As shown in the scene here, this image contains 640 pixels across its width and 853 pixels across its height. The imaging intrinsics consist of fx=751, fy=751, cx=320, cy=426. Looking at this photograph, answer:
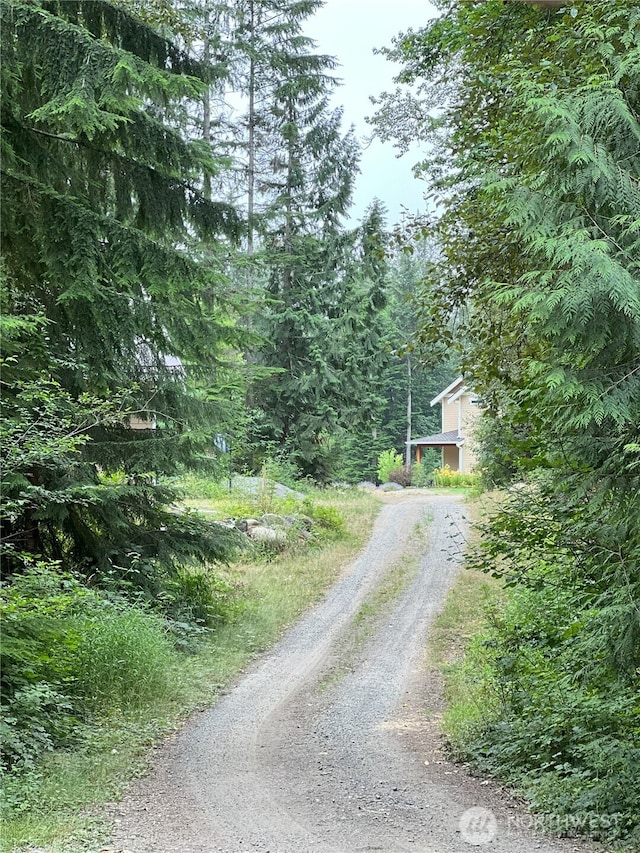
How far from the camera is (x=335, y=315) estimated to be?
2148 cm

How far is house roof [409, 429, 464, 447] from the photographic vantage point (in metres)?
30.1

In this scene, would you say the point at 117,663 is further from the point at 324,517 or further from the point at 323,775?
the point at 324,517

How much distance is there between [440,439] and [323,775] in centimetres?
2647

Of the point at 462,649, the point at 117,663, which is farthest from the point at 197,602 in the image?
the point at 462,649

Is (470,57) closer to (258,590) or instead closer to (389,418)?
(258,590)

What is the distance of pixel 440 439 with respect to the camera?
31.0m

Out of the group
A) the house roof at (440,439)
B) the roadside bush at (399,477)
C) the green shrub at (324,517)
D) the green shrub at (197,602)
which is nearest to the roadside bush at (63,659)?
the green shrub at (197,602)

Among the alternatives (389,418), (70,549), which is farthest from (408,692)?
(389,418)

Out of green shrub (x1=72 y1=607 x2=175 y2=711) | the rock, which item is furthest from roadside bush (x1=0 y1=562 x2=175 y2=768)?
the rock

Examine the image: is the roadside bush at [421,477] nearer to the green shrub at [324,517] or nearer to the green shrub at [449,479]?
the green shrub at [449,479]

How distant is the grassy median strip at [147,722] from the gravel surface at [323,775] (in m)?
0.18

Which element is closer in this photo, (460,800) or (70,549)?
(460,800)

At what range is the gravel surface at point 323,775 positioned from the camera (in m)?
3.95

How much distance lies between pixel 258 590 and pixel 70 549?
12.7 ft
